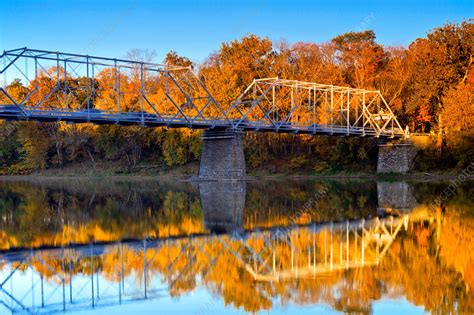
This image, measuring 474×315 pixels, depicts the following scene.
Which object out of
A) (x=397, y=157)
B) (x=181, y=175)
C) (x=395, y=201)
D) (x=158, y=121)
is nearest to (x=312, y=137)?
(x=397, y=157)

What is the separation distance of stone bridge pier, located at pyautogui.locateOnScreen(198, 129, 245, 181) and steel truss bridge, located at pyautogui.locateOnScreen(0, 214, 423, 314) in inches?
1263

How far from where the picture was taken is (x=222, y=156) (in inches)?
2244

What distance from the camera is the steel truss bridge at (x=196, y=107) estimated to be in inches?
1837

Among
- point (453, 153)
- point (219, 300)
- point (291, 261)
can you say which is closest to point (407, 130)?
point (453, 153)

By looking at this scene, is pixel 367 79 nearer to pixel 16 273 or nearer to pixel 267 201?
pixel 267 201

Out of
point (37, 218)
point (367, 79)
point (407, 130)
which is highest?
point (367, 79)

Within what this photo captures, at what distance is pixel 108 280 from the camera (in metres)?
15.7

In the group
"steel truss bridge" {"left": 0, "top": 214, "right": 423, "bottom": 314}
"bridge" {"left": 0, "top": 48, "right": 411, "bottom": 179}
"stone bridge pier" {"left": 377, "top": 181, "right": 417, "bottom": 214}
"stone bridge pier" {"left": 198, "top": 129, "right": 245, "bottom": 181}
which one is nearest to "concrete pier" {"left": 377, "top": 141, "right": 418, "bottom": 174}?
"bridge" {"left": 0, "top": 48, "right": 411, "bottom": 179}

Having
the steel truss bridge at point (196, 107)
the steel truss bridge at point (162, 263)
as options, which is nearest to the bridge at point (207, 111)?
the steel truss bridge at point (196, 107)

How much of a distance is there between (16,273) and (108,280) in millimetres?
2723

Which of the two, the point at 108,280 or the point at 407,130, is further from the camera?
the point at 407,130

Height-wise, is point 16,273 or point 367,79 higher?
point 367,79

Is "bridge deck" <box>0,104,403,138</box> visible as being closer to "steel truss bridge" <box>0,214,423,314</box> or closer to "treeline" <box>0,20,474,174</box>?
"treeline" <box>0,20,474,174</box>

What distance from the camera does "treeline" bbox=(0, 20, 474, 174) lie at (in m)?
63.1
